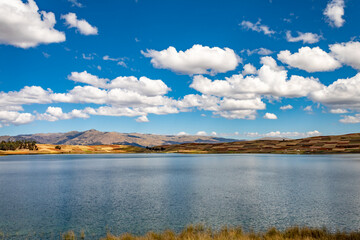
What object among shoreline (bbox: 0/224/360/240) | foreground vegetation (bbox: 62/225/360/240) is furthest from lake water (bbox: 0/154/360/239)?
foreground vegetation (bbox: 62/225/360/240)

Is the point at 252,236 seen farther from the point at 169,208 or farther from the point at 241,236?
the point at 169,208

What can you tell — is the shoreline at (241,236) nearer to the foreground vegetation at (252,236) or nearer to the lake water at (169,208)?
the foreground vegetation at (252,236)

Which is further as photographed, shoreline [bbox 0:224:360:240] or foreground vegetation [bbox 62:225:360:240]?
shoreline [bbox 0:224:360:240]

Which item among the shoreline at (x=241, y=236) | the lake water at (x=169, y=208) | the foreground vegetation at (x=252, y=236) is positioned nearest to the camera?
the foreground vegetation at (x=252, y=236)

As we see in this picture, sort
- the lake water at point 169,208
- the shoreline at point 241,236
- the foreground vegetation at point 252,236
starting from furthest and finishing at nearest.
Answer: the lake water at point 169,208 → the shoreline at point 241,236 → the foreground vegetation at point 252,236

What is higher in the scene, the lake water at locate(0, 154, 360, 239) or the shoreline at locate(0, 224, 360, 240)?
the shoreline at locate(0, 224, 360, 240)

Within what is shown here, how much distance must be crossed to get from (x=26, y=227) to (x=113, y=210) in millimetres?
12402

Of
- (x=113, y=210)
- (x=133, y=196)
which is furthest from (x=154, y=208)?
(x=133, y=196)

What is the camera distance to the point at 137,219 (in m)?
37.8

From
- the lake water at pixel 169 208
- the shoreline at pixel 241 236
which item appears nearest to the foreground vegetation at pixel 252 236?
the shoreline at pixel 241 236

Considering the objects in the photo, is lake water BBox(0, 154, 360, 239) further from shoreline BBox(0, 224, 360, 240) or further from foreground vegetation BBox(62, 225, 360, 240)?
foreground vegetation BBox(62, 225, 360, 240)

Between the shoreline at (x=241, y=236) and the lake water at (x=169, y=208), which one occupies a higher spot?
the shoreline at (x=241, y=236)

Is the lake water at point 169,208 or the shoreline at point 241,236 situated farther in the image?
the lake water at point 169,208

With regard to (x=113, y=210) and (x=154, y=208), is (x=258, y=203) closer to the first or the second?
(x=154, y=208)
